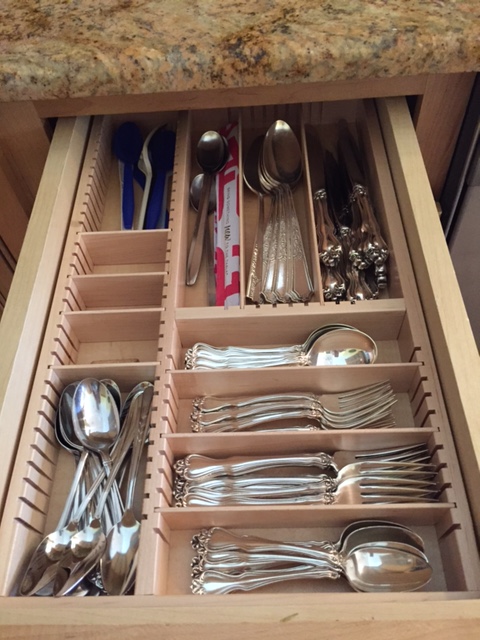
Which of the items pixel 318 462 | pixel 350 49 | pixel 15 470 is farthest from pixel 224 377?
pixel 350 49

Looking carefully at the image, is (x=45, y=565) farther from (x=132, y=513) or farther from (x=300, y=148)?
(x=300, y=148)

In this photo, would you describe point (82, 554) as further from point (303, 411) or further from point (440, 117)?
point (440, 117)

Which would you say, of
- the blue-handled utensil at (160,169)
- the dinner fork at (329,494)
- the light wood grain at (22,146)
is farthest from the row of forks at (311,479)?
the light wood grain at (22,146)

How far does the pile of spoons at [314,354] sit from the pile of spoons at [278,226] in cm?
7

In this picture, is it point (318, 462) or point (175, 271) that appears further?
point (175, 271)

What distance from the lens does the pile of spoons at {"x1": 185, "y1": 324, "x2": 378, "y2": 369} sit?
69cm

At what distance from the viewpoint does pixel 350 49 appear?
68 cm

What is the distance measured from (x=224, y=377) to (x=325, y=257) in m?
0.23

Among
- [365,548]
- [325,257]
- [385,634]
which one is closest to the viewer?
[385,634]

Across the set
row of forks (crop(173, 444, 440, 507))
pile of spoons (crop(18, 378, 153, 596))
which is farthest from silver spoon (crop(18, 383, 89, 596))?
row of forks (crop(173, 444, 440, 507))

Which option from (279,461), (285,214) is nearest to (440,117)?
(285,214)

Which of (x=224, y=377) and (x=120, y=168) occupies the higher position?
(x=120, y=168)

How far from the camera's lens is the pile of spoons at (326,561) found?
21.6 inches

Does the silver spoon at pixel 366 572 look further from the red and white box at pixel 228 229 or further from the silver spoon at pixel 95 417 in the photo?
the red and white box at pixel 228 229
